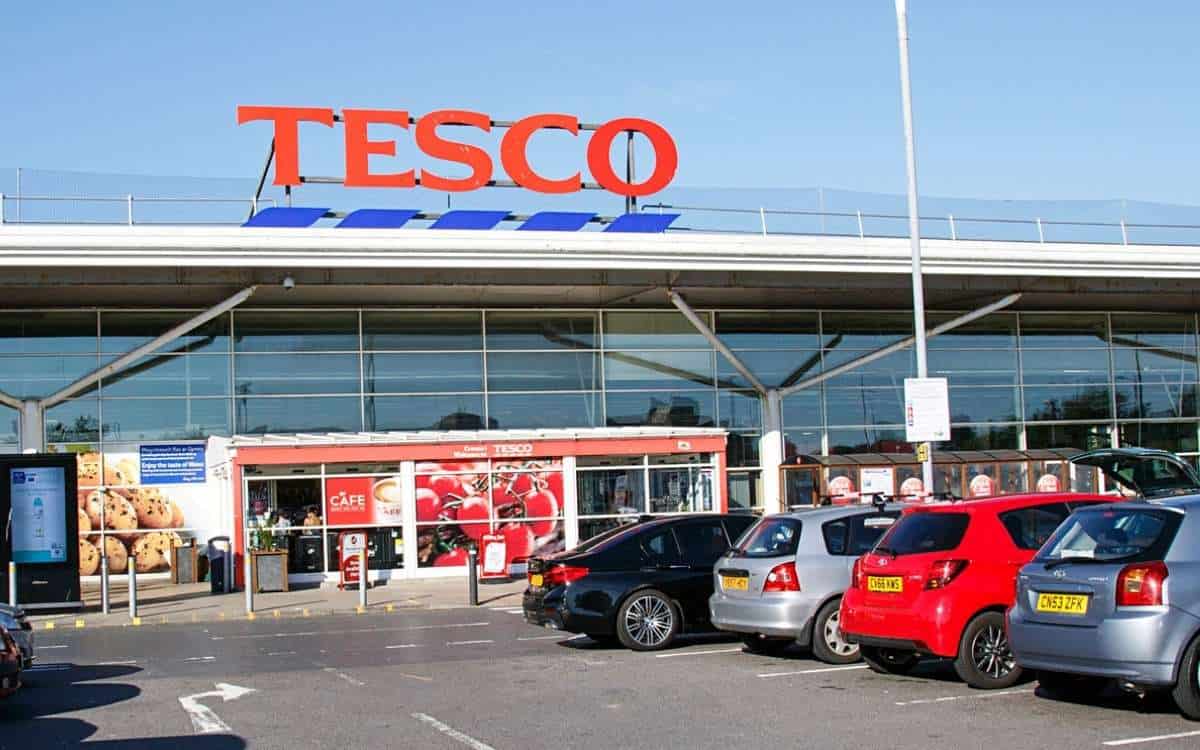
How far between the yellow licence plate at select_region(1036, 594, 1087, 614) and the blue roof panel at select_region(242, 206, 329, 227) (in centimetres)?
1961

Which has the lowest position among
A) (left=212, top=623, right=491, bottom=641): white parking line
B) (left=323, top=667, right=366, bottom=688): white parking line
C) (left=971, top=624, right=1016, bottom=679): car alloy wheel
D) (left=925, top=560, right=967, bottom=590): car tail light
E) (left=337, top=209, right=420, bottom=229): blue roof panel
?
(left=212, top=623, right=491, bottom=641): white parking line

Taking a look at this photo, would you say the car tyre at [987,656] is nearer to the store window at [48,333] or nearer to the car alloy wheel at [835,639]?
the car alloy wheel at [835,639]

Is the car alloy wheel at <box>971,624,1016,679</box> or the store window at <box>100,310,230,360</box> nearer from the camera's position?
the car alloy wheel at <box>971,624,1016,679</box>

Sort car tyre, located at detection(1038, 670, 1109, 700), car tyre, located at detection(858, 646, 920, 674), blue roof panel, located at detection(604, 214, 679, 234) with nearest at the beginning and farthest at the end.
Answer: car tyre, located at detection(1038, 670, 1109, 700)
car tyre, located at detection(858, 646, 920, 674)
blue roof panel, located at detection(604, 214, 679, 234)

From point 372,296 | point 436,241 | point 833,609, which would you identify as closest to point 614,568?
point 833,609

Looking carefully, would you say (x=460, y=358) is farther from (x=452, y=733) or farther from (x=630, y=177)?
(x=452, y=733)

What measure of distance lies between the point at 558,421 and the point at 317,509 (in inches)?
235

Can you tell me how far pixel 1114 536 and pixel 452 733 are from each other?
191 inches

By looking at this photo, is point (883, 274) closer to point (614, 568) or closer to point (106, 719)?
point (614, 568)

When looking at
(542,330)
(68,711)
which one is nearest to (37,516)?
(542,330)

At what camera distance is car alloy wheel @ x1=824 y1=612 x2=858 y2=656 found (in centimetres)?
1362

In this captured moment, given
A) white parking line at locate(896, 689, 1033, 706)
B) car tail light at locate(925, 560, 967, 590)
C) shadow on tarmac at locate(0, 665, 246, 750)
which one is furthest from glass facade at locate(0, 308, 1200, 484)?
white parking line at locate(896, 689, 1033, 706)

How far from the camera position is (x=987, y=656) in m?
11.7

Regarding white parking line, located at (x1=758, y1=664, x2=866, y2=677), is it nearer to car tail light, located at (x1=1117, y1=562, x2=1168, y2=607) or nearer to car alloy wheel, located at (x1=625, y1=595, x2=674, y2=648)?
car alloy wheel, located at (x1=625, y1=595, x2=674, y2=648)
